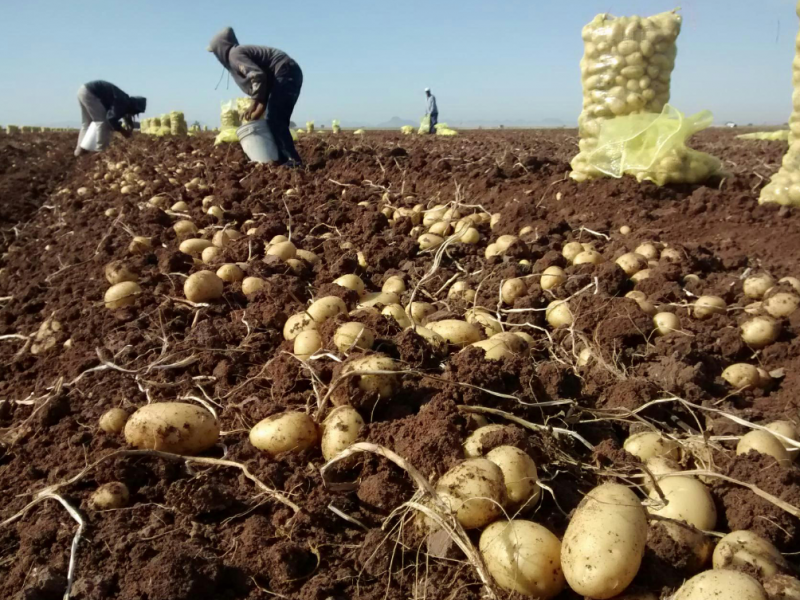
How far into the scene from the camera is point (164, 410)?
2.21 m

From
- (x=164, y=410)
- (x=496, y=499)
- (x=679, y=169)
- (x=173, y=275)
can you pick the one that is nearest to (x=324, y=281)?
(x=173, y=275)

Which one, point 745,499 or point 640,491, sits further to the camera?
point 640,491

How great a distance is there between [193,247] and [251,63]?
5.46m

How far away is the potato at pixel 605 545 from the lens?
1.43m

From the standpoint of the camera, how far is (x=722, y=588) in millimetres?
1340

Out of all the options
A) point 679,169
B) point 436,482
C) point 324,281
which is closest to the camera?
point 436,482

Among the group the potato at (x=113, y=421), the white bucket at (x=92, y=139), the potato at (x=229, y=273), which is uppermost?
the white bucket at (x=92, y=139)

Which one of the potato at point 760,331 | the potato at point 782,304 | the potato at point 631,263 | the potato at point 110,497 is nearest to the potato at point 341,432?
the potato at point 110,497

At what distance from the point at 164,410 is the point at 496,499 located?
1.32 meters

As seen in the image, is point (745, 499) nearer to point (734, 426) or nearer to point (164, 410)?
point (734, 426)

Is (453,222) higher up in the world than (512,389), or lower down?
higher up

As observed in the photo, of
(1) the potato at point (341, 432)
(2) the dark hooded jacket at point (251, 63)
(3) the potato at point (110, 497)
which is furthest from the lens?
(2) the dark hooded jacket at point (251, 63)

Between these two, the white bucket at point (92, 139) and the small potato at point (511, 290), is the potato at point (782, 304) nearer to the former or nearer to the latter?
the small potato at point (511, 290)

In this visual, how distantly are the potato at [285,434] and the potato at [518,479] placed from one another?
74 cm
